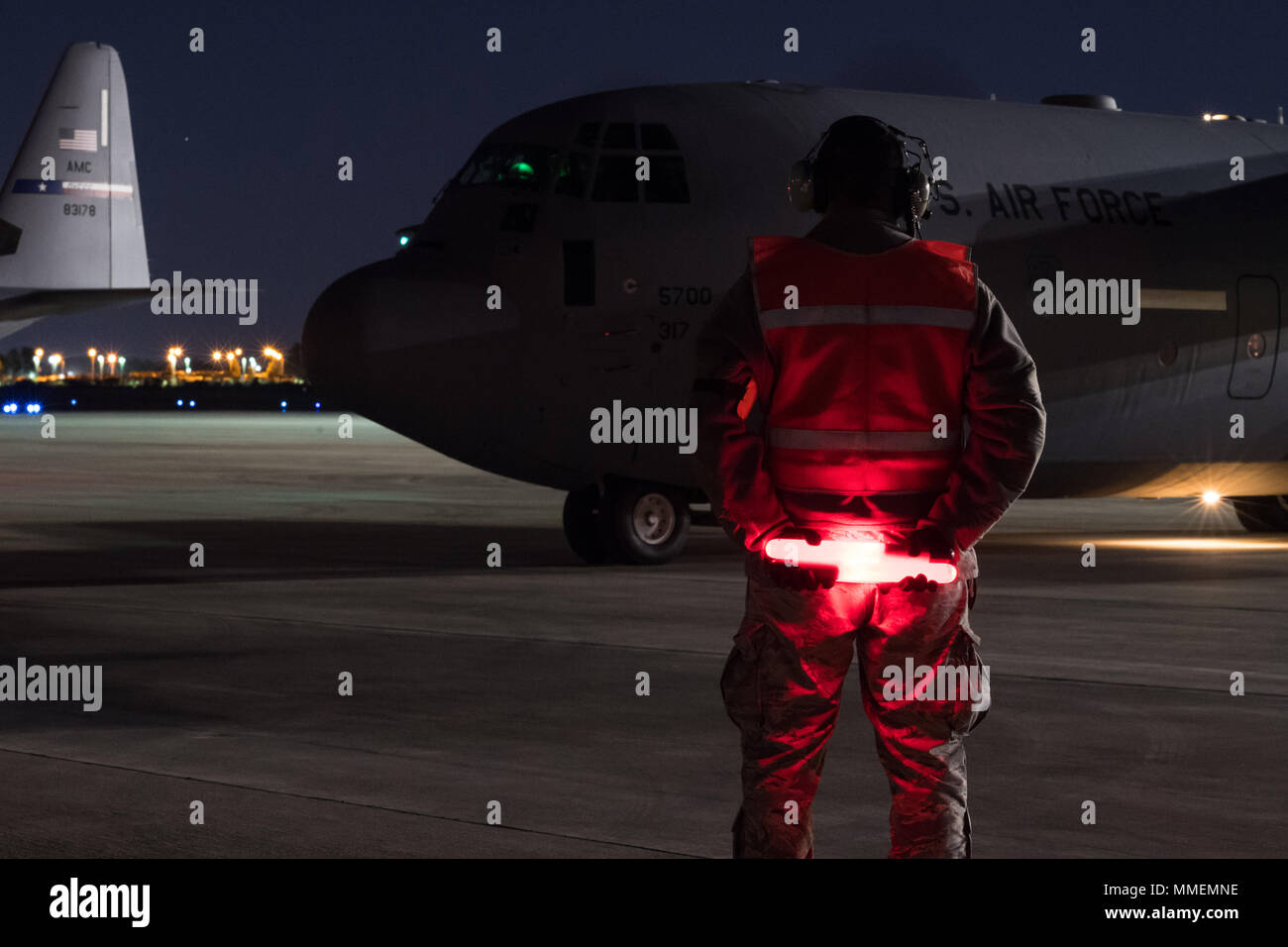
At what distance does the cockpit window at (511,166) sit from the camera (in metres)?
16.2

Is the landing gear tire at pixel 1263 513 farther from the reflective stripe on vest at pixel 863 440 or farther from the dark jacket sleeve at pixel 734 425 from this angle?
the dark jacket sleeve at pixel 734 425

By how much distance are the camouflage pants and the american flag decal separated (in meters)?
46.9

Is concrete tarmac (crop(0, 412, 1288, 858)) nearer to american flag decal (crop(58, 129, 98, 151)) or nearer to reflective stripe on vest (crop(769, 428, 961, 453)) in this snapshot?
reflective stripe on vest (crop(769, 428, 961, 453))

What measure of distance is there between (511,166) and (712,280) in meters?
2.04

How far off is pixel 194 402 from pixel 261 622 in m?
113

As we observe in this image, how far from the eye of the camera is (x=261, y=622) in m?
12.8

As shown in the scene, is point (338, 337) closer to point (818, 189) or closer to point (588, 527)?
point (588, 527)

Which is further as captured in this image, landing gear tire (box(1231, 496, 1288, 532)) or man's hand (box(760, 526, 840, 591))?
landing gear tire (box(1231, 496, 1288, 532))

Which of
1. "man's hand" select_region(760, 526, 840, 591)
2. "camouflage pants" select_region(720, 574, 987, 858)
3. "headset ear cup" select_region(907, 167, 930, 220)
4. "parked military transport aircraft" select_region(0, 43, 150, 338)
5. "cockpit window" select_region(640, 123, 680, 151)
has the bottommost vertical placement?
"camouflage pants" select_region(720, 574, 987, 858)

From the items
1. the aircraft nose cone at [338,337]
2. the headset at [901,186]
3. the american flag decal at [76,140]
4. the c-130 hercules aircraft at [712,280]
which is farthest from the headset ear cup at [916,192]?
the american flag decal at [76,140]

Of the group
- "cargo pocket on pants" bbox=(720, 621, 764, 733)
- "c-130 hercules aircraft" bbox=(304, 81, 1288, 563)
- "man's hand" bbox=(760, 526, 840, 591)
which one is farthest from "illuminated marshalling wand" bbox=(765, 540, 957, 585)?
"c-130 hercules aircraft" bbox=(304, 81, 1288, 563)

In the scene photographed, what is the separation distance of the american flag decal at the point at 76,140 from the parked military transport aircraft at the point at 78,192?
0.08 feet

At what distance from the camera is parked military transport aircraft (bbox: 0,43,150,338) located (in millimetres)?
46812
